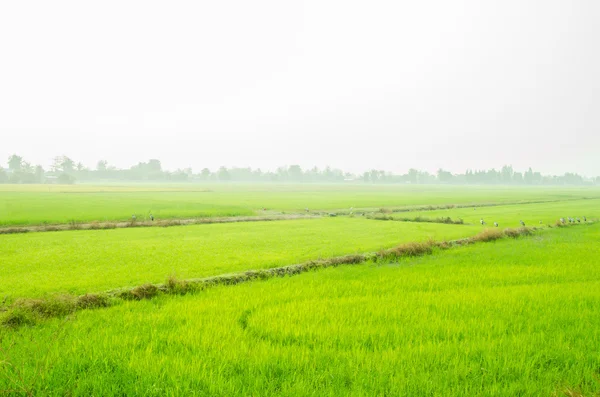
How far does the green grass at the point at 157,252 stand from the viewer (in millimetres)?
9867

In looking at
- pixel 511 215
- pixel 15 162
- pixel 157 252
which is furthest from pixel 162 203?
pixel 15 162

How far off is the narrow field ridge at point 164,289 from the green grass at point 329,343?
0.50 m

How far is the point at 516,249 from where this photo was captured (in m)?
15.1


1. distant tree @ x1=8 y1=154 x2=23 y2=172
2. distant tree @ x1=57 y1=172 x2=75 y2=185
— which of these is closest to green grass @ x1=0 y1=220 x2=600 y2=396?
distant tree @ x1=57 y1=172 x2=75 y2=185

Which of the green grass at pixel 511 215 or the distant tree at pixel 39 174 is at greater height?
the distant tree at pixel 39 174

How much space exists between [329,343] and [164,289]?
5.06m

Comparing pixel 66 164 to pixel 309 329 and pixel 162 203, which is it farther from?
pixel 309 329

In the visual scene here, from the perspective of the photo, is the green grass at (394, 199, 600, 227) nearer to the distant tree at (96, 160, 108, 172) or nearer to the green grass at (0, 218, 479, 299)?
the green grass at (0, 218, 479, 299)

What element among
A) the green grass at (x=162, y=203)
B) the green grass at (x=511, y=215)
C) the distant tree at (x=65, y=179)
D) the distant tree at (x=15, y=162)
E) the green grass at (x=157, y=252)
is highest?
the distant tree at (x=15, y=162)

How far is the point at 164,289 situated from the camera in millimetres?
8969

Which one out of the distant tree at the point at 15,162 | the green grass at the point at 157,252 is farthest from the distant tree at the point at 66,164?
the green grass at the point at 157,252

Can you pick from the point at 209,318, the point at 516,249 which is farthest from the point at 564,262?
the point at 209,318

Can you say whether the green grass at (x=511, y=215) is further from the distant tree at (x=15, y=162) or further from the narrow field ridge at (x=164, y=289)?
the distant tree at (x=15, y=162)

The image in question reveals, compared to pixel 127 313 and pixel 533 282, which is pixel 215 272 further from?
pixel 533 282
